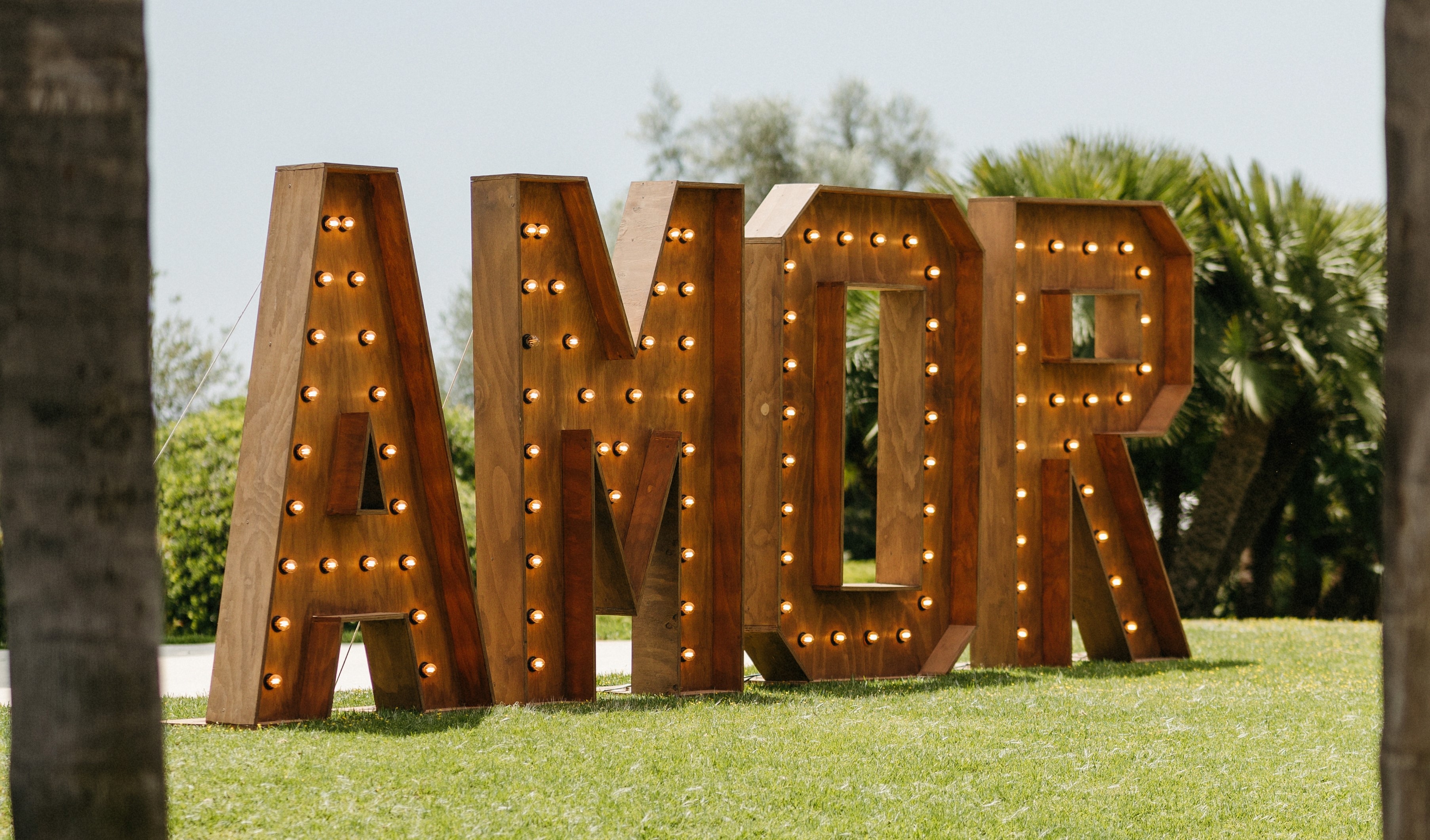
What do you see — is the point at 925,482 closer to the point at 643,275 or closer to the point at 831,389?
the point at 831,389

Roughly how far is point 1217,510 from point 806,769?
1231 cm

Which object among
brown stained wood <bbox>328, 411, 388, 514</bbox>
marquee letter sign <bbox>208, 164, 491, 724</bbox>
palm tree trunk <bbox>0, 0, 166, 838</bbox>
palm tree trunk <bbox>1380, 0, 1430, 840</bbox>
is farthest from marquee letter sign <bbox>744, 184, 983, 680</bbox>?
palm tree trunk <bbox>0, 0, 166, 838</bbox>

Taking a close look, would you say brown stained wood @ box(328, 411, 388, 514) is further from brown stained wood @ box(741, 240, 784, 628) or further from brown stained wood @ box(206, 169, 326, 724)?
brown stained wood @ box(741, 240, 784, 628)

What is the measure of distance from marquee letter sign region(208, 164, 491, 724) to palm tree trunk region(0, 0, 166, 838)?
4000 mm

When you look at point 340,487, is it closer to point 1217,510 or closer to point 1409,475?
point 1409,475

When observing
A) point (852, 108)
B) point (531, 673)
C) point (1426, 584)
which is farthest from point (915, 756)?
point (852, 108)

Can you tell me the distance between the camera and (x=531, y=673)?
26.5 ft

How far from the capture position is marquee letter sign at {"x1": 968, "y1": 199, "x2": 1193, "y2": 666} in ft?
33.1

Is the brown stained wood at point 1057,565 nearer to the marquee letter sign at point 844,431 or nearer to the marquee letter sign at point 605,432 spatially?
the marquee letter sign at point 844,431

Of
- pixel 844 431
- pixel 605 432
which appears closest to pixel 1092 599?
pixel 844 431

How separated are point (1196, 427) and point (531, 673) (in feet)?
43.1

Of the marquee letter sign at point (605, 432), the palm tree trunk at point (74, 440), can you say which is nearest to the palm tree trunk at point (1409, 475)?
the palm tree trunk at point (74, 440)

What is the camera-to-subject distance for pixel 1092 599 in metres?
10.5

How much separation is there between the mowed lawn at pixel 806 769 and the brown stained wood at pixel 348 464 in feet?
3.40
